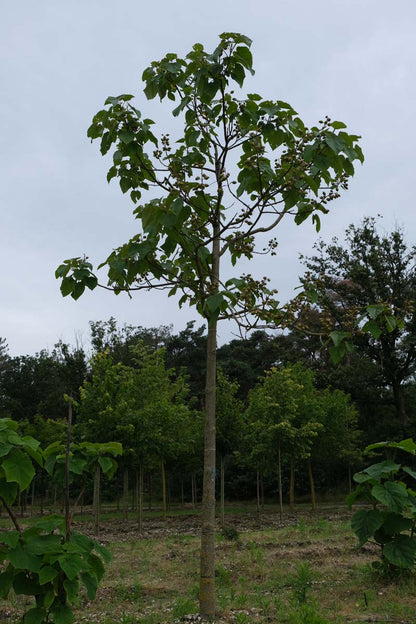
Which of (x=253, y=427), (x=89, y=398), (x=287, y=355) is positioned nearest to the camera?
(x=89, y=398)

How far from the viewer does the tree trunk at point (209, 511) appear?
4895mm

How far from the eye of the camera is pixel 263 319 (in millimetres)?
5352

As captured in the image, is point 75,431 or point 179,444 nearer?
point 75,431

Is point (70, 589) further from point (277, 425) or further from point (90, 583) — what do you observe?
point (277, 425)

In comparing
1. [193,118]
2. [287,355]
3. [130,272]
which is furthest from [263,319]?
[287,355]

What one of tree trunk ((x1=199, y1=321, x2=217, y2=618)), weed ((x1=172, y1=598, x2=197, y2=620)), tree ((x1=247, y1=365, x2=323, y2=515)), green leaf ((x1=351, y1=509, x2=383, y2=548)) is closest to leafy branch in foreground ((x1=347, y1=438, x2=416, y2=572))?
green leaf ((x1=351, y1=509, x2=383, y2=548))

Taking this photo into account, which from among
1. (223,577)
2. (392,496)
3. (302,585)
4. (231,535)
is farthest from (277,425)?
(392,496)

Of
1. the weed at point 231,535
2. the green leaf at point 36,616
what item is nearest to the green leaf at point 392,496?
the green leaf at point 36,616

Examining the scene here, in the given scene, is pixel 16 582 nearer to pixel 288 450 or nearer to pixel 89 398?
pixel 89 398

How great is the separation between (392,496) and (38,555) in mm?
3594

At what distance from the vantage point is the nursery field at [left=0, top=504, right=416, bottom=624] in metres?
5.15

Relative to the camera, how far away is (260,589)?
21.8ft

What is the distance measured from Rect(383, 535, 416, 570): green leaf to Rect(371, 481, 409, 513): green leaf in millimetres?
433

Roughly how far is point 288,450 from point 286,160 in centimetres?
1785
